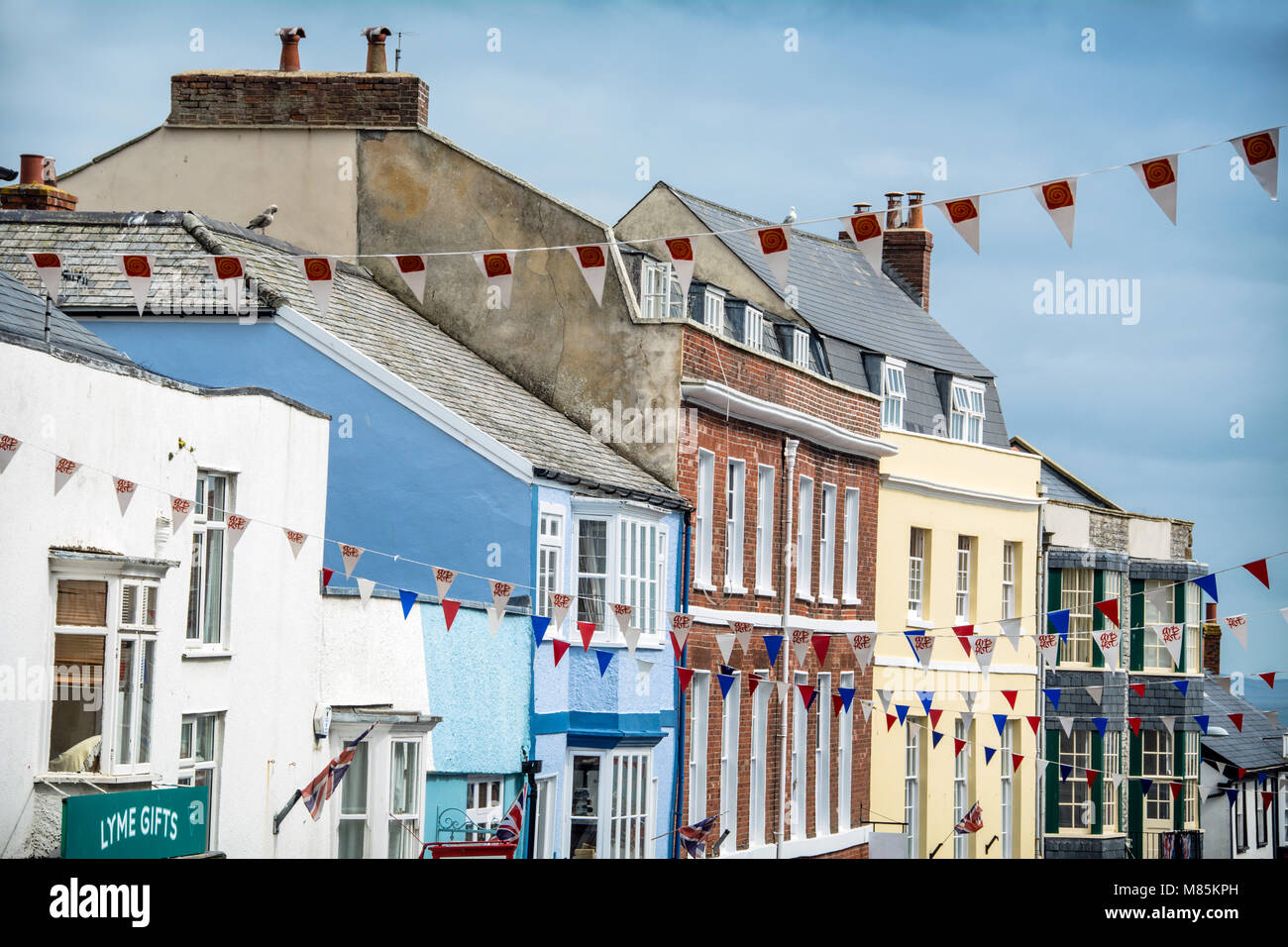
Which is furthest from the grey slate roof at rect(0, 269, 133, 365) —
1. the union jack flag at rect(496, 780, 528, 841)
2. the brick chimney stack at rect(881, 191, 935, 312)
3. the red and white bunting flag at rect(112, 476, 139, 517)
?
the brick chimney stack at rect(881, 191, 935, 312)

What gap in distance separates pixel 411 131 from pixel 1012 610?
14495 millimetres

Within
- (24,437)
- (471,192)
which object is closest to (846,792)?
(471,192)

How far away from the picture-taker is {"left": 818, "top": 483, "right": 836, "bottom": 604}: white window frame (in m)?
27.7

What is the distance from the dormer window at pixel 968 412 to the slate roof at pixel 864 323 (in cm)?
24

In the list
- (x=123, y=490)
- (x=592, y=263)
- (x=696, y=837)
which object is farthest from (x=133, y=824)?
(x=696, y=837)

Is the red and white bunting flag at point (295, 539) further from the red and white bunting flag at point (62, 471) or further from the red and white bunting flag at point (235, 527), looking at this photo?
the red and white bunting flag at point (62, 471)

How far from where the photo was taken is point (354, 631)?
17234mm

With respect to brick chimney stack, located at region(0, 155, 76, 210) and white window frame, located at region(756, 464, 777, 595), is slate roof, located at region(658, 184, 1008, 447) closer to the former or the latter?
white window frame, located at region(756, 464, 777, 595)

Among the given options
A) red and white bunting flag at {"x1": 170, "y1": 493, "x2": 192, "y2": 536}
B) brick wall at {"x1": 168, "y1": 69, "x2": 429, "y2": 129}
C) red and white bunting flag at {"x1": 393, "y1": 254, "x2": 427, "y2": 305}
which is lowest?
red and white bunting flag at {"x1": 170, "y1": 493, "x2": 192, "y2": 536}

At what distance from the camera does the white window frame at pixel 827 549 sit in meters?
27.7

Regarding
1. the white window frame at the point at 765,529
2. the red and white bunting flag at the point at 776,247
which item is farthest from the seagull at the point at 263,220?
the red and white bunting flag at the point at 776,247

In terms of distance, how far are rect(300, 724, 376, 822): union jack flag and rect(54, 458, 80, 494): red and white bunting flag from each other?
12.6 ft
